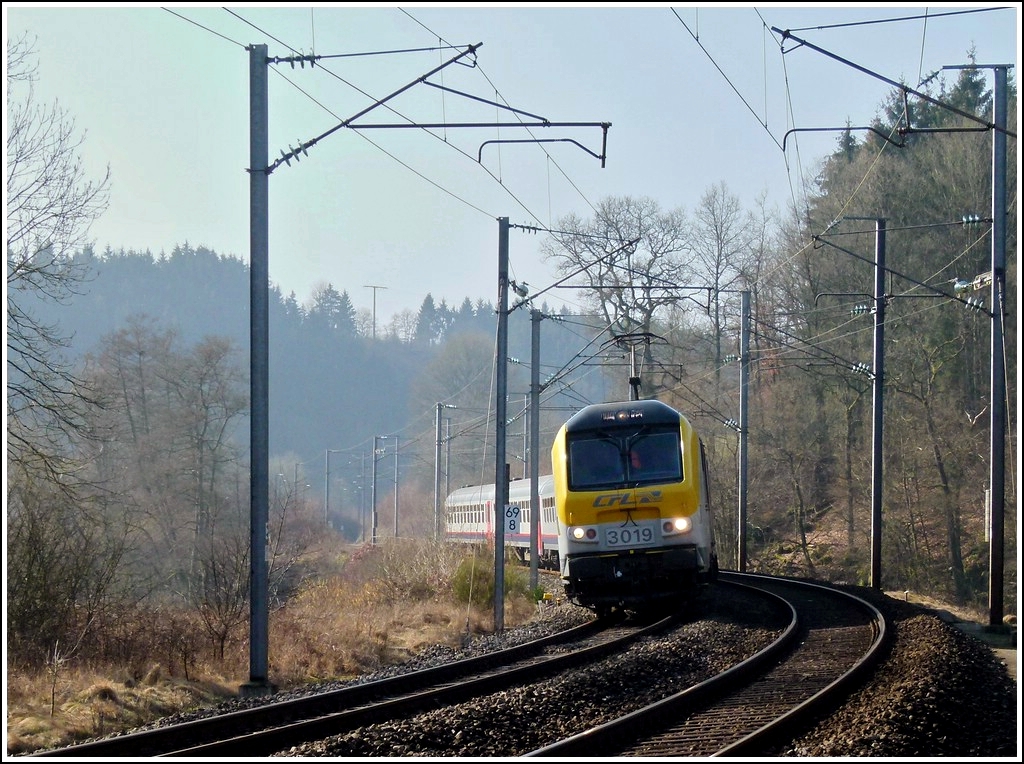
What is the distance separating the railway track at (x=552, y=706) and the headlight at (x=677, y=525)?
1469mm

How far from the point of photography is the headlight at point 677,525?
585 inches

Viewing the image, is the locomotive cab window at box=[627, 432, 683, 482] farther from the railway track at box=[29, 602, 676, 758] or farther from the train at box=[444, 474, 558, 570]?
the train at box=[444, 474, 558, 570]

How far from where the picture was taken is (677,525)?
587 inches

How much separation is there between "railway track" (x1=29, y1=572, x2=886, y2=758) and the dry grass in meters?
2.20

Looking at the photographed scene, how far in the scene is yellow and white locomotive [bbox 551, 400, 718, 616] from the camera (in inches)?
A: 587

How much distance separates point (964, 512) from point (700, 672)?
69.5ft

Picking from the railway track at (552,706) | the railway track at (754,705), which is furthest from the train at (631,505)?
the railway track at (754,705)

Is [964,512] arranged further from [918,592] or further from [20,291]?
[20,291]

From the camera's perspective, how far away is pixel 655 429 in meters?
15.4

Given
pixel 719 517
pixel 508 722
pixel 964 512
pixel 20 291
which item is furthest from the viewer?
pixel 719 517

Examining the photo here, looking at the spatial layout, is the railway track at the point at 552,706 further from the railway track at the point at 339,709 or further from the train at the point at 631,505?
the train at the point at 631,505

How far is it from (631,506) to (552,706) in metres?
6.10

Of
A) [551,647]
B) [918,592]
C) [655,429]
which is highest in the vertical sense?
[655,429]

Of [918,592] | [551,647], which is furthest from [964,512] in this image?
[551,647]
